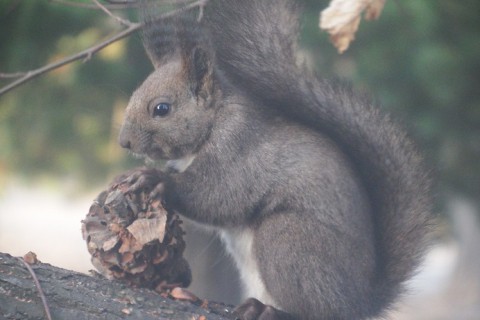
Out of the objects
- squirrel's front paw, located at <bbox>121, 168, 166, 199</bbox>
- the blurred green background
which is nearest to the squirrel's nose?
squirrel's front paw, located at <bbox>121, 168, 166, 199</bbox>

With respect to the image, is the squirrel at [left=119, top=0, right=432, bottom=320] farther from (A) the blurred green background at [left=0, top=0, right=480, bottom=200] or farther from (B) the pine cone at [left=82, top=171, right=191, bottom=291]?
(A) the blurred green background at [left=0, top=0, right=480, bottom=200]

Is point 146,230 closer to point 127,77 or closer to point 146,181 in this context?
point 146,181

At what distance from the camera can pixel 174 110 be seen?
181 centimetres

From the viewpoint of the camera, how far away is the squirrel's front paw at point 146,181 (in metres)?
1.57

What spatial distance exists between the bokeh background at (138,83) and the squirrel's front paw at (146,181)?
74 centimetres

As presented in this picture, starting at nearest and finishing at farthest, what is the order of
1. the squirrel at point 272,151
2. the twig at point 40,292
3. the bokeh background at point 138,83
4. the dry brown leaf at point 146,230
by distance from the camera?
the twig at point 40,292 < the dry brown leaf at point 146,230 < the squirrel at point 272,151 < the bokeh background at point 138,83

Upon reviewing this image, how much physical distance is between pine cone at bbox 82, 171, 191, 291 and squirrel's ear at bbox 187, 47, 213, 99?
0.38 m

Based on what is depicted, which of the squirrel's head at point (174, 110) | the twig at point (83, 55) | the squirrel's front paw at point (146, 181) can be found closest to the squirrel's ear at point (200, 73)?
the squirrel's head at point (174, 110)

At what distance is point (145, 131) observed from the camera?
1.77 meters

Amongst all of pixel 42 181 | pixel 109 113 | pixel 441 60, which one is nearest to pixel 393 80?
pixel 441 60

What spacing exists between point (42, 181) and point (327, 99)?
1.53 metres

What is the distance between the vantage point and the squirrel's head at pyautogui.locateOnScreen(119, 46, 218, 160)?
69.9 inches

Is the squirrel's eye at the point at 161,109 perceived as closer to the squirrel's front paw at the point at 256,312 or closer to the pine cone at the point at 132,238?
the pine cone at the point at 132,238

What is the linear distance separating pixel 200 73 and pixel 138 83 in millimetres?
509
